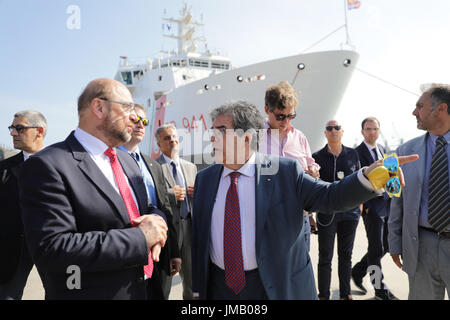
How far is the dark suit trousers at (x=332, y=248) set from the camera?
346 centimetres

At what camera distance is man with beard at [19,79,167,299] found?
1.27 meters

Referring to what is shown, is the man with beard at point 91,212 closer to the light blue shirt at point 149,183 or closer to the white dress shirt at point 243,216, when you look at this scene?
the white dress shirt at point 243,216

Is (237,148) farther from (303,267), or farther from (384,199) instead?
(384,199)

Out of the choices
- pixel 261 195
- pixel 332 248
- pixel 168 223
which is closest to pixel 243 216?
pixel 261 195

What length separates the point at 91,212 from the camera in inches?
55.1

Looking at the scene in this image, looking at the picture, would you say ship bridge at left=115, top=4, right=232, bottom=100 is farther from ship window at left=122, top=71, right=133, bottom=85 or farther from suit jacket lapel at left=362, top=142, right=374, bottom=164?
suit jacket lapel at left=362, top=142, right=374, bottom=164

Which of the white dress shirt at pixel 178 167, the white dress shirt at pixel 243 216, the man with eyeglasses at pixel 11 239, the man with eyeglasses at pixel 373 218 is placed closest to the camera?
the white dress shirt at pixel 243 216

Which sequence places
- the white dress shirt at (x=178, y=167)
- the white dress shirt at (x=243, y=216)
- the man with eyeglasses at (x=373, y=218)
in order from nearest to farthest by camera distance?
the white dress shirt at (x=243, y=216), the white dress shirt at (x=178, y=167), the man with eyeglasses at (x=373, y=218)

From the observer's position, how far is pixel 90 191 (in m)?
1.43

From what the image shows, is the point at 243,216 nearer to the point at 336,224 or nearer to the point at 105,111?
the point at 105,111

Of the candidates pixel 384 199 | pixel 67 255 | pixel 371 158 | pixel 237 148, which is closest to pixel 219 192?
pixel 237 148

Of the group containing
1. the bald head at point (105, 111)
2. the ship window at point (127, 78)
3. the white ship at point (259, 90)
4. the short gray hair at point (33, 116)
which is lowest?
the bald head at point (105, 111)

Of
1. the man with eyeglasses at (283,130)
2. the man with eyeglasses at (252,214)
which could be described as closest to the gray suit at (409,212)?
the man with eyeglasses at (283,130)

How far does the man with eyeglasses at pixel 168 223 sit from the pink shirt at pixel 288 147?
101 cm
